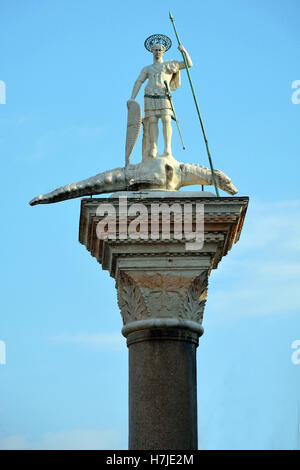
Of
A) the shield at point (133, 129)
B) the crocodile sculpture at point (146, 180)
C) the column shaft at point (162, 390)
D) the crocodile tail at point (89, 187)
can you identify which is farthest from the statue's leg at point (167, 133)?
the column shaft at point (162, 390)

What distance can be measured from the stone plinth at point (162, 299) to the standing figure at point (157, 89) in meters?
1.40

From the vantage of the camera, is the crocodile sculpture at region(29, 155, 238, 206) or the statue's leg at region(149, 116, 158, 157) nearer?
the crocodile sculpture at region(29, 155, 238, 206)

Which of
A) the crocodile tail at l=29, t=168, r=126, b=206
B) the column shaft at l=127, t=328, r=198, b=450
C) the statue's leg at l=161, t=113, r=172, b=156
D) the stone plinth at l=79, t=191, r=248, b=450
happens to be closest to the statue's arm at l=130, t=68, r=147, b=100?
the statue's leg at l=161, t=113, r=172, b=156

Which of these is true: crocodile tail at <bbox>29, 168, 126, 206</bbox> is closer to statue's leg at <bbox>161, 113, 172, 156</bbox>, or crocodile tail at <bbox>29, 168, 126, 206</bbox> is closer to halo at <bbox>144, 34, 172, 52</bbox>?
statue's leg at <bbox>161, 113, 172, 156</bbox>

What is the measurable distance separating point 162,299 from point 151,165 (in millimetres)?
2496

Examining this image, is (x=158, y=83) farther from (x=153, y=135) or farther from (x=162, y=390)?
(x=162, y=390)

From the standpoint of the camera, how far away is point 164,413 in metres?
14.1

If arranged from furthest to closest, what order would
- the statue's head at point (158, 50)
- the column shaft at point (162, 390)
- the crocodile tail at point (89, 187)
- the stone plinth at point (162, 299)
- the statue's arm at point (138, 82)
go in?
the statue's head at point (158, 50) → the statue's arm at point (138, 82) → the crocodile tail at point (89, 187) → the stone plinth at point (162, 299) → the column shaft at point (162, 390)

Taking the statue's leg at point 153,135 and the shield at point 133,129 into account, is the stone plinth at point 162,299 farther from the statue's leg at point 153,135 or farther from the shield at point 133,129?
the shield at point 133,129

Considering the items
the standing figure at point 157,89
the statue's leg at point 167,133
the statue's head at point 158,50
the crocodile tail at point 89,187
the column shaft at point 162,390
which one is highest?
the statue's head at point 158,50

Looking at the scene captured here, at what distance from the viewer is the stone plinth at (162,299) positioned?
14250 millimetres

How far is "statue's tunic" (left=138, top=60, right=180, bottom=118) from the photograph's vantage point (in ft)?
53.9

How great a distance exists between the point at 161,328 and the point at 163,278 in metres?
0.81
